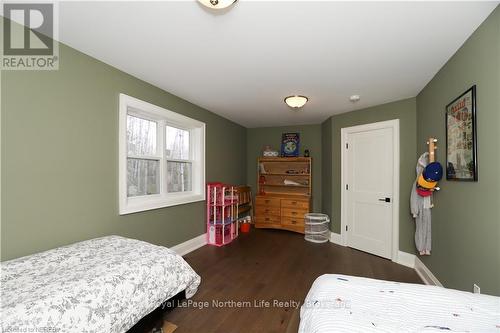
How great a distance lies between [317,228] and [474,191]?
2.62m

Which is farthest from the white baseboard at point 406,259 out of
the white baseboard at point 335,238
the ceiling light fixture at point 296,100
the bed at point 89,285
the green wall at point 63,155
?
the green wall at point 63,155

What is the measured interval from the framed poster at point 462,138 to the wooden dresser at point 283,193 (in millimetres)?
2664

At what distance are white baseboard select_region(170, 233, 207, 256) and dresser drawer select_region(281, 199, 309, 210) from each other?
180 cm

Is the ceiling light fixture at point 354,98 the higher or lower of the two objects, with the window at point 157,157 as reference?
higher

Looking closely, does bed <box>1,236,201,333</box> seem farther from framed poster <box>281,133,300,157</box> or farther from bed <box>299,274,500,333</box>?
framed poster <box>281,133,300,157</box>

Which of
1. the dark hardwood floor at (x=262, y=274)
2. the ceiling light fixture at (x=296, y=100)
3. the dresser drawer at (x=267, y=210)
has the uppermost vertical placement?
the ceiling light fixture at (x=296, y=100)

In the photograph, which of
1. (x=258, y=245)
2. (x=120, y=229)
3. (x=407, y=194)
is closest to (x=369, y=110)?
(x=407, y=194)

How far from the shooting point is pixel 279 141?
202 inches

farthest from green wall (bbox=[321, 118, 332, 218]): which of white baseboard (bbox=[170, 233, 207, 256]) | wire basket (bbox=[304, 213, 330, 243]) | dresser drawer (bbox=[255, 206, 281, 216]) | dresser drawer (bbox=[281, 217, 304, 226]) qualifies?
white baseboard (bbox=[170, 233, 207, 256])

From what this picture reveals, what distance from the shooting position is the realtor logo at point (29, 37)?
1515 millimetres

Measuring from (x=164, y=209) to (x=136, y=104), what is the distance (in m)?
1.40

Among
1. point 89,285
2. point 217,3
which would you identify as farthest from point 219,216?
point 217,3

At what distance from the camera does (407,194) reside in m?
3.00

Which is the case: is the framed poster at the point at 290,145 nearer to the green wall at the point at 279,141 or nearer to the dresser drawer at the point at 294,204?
the green wall at the point at 279,141
